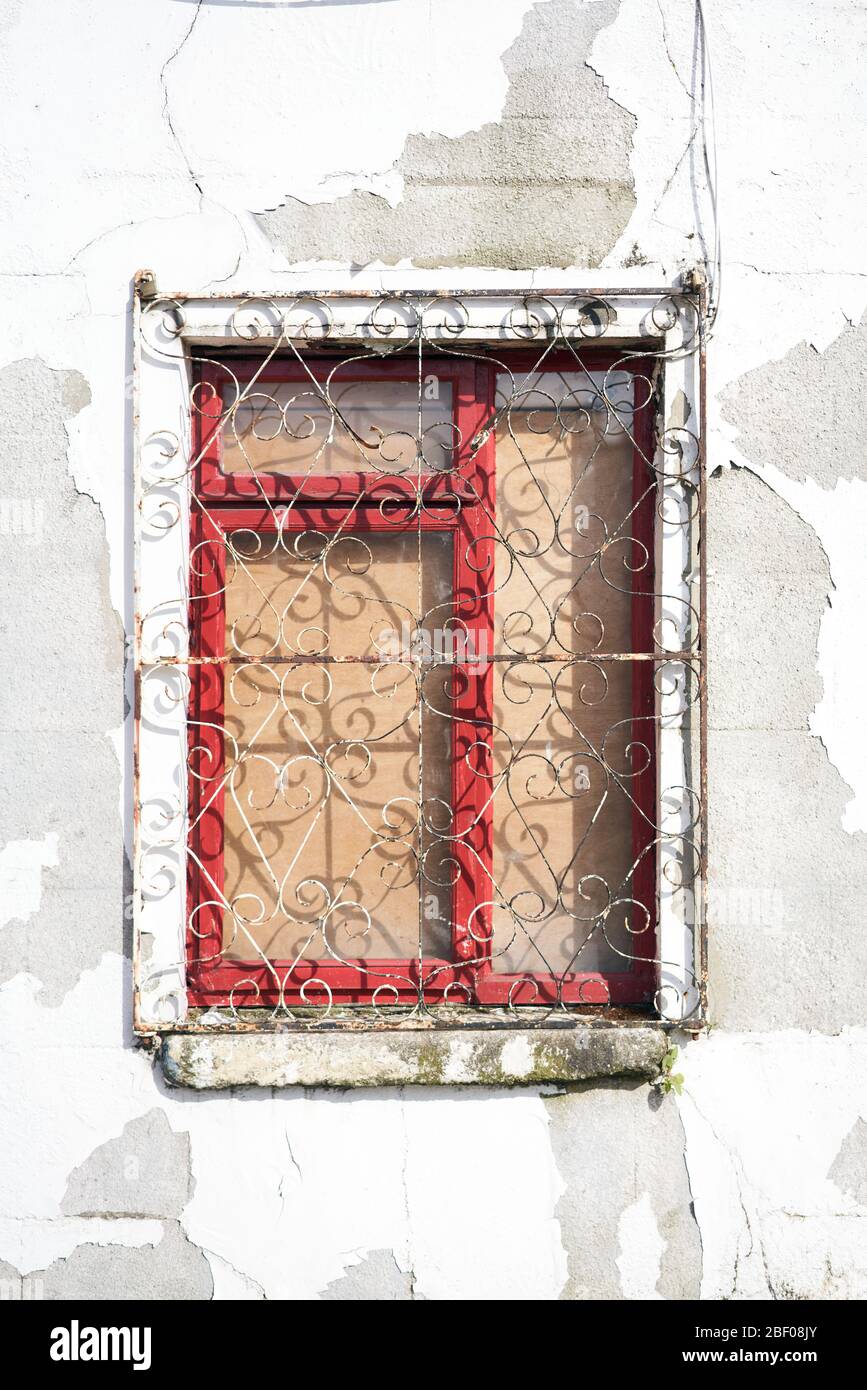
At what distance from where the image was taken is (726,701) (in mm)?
2422

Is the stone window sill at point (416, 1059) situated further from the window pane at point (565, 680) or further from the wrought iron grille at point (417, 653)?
the window pane at point (565, 680)

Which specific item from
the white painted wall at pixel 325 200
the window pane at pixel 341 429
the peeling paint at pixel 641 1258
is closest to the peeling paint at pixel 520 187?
the white painted wall at pixel 325 200

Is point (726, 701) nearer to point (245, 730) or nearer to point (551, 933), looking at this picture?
point (551, 933)

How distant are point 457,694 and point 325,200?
1.28 metres

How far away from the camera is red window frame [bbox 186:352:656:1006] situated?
8.12 ft

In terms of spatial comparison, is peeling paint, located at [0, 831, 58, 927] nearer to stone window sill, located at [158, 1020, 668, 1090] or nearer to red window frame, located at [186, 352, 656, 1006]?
red window frame, located at [186, 352, 656, 1006]

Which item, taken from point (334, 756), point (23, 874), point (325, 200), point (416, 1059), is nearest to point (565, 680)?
point (334, 756)

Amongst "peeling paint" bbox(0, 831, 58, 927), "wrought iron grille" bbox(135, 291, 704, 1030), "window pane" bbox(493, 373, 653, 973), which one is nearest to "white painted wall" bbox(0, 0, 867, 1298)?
"peeling paint" bbox(0, 831, 58, 927)

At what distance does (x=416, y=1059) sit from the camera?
2.34 meters

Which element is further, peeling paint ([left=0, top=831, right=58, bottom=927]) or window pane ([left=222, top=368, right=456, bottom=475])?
window pane ([left=222, top=368, right=456, bottom=475])

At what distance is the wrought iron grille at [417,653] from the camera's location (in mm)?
2453

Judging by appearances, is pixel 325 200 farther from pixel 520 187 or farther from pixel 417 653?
pixel 417 653

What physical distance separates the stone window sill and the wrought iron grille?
0.34 feet
